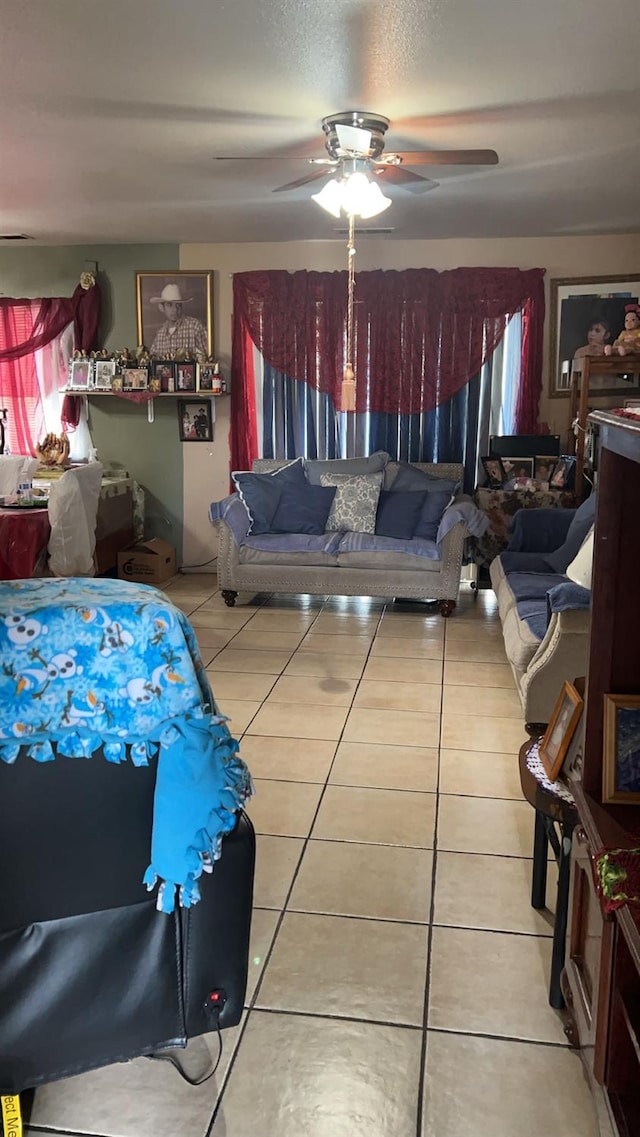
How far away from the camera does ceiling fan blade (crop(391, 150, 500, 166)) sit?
10.1ft

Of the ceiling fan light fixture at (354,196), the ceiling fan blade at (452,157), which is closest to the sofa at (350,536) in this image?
the ceiling fan light fixture at (354,196)

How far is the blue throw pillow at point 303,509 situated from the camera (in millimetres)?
5562

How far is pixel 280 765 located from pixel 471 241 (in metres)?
4.18

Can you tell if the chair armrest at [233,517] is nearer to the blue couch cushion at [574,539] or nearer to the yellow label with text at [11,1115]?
the blue couch cushion at [574,539]

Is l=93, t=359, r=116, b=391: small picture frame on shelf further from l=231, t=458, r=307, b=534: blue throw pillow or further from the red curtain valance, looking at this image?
l=231, t=458, r=307, b=534: blue throw pillow

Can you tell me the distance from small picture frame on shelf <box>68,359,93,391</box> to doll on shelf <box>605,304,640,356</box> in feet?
11.8

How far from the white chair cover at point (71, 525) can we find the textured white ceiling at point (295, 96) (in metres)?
1.61

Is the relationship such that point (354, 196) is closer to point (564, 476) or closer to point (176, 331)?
point (564, 476)

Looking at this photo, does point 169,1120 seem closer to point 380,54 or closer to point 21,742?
point 21,742

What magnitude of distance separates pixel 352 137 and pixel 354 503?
8.89 feet

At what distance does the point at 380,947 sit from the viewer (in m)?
2.21

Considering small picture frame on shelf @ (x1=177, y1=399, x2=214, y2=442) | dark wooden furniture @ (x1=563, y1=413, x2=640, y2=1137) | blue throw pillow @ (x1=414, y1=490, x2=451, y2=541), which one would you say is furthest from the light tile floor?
small picture frame on shelf @ (x1=177, y1=399, x2=214, y2=442)

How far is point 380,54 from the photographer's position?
2.68 metres

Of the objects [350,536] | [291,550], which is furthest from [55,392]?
[350,536]
